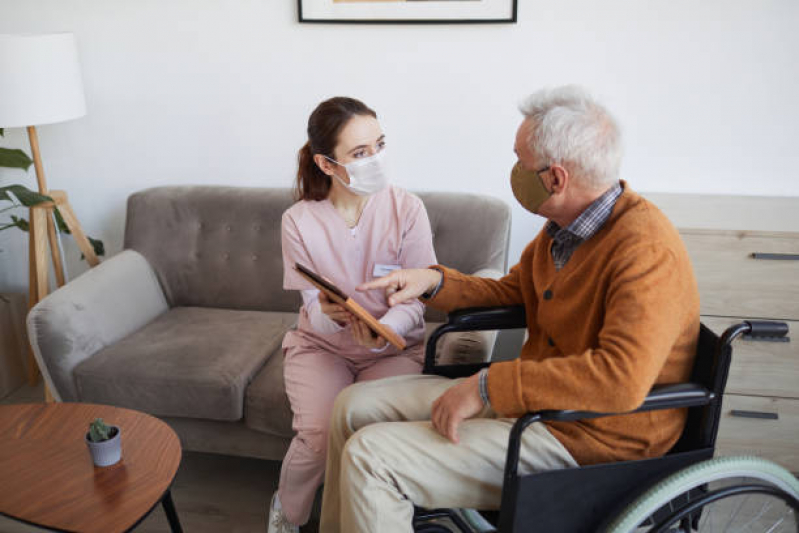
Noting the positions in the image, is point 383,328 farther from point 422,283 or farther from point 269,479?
point 269,479

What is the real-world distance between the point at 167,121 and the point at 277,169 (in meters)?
0.50

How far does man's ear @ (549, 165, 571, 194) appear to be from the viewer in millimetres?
1248

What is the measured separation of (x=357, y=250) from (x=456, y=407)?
0.70m

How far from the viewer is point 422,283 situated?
Answer: 157 centimetres

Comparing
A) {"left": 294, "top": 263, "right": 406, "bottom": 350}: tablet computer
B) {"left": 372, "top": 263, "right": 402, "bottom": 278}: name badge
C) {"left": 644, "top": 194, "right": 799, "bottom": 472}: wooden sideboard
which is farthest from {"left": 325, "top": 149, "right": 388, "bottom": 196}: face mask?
{"left": 644, "top": 194, "right": 799, "bottom": 472}: wooden sideboard

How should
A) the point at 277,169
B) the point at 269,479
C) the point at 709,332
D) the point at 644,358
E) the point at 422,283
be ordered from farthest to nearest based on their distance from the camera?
the point at 277,169, the point at 269,479, the point at 422,283, the point at 709,332, the point at 644,358

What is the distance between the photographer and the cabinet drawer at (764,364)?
192cm

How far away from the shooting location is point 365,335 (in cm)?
158

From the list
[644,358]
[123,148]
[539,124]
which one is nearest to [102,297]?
[123,148]

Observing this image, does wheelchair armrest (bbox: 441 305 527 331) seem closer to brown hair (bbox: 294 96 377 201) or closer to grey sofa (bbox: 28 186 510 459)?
grey sofa (bbox: 28 186 510 459)

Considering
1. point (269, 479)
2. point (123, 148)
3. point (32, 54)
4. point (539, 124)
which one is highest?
point (32, 54)

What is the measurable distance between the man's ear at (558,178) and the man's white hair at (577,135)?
1 centimetres

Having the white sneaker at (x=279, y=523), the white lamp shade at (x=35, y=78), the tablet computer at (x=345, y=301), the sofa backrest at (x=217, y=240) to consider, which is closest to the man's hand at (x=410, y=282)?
the tablet computer at (x=345, y=301)

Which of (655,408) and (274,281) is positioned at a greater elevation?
(655,408)
